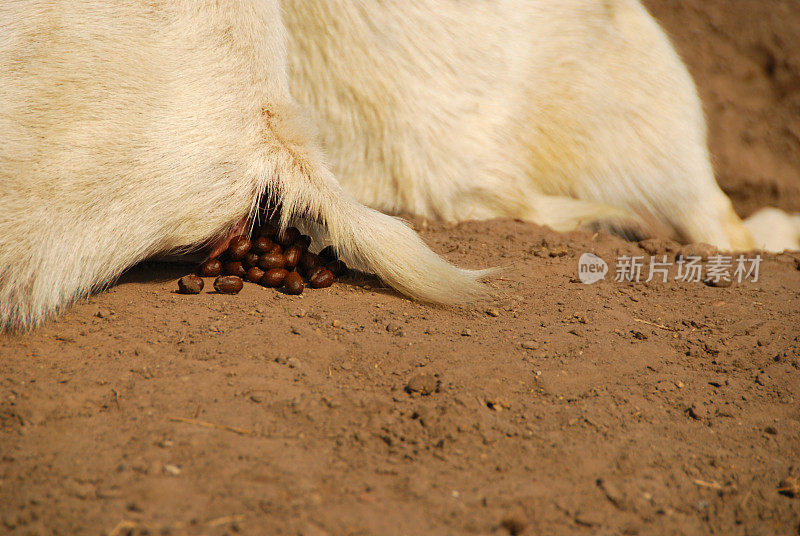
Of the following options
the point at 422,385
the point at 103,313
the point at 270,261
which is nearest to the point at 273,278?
the point at 270,261

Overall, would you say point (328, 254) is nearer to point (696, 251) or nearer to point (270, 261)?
point (270, 261)

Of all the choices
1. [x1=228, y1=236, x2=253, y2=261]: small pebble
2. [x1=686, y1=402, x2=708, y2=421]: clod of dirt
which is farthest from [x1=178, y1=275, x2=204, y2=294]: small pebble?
[x1=686, y1=402, x2=708, y2=421]: clod of dirt

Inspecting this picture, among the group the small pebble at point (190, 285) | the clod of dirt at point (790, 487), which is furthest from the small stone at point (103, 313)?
the clod of dirt at point (790, 487)

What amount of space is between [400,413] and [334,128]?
1680 millimetres

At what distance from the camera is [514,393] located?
1.83 meters

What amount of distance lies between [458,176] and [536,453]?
1.69 meters

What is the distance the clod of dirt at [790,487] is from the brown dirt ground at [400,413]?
2 centimetres

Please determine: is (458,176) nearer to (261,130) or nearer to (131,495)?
(261,130)

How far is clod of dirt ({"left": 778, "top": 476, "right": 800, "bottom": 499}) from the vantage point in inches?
60.2

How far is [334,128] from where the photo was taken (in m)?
3.00

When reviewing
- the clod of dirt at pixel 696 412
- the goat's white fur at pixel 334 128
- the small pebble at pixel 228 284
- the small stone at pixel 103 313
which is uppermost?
the goat's white fur at pixel 334 128

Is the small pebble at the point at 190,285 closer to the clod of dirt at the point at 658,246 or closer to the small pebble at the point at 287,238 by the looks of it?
the small pebble at the point at 287,238

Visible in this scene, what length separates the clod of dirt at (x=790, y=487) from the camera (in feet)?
5.02

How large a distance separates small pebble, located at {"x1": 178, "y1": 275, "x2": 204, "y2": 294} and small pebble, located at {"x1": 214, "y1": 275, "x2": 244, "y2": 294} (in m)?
0.06
